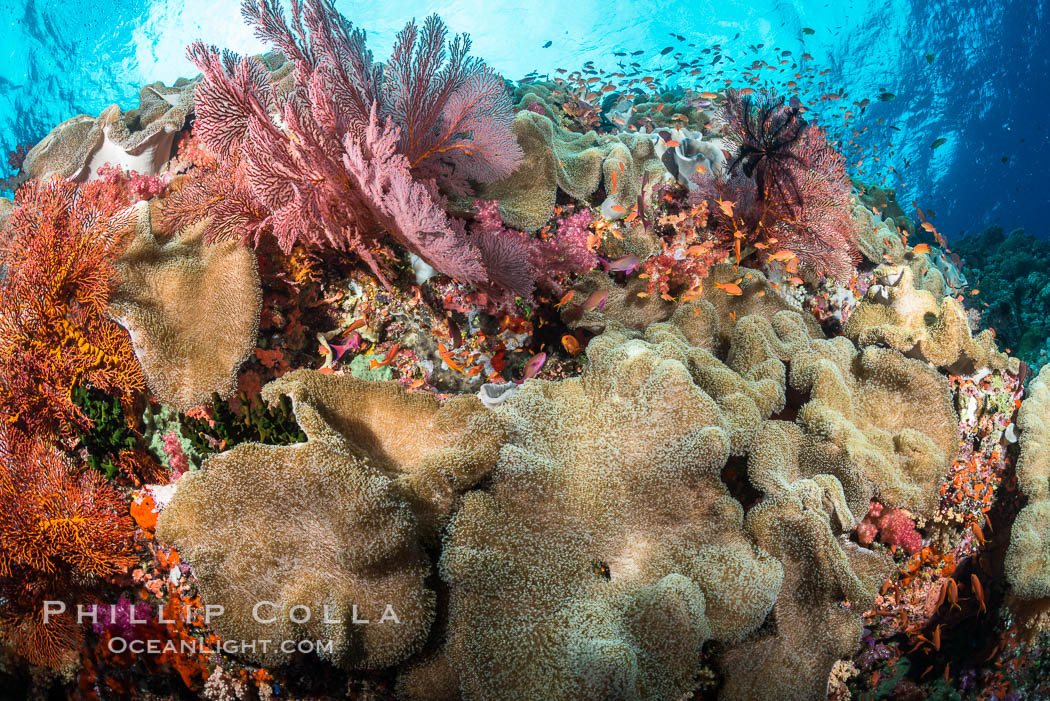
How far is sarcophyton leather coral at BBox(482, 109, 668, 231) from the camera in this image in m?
3.86

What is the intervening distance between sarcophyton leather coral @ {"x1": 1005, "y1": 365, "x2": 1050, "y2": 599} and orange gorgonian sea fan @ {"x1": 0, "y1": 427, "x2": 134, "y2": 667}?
5.61 meters

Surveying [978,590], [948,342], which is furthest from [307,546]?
[948,342]

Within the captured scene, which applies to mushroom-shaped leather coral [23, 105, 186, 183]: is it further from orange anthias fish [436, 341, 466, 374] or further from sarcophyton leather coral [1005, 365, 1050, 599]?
sarcophyton leather coral [1005, 365, 1050, 599]

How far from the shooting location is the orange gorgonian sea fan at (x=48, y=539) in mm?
2650

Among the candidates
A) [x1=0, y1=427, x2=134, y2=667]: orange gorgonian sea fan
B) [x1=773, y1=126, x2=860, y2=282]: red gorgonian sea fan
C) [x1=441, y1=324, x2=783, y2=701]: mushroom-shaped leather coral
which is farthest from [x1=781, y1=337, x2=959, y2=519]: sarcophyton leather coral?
[x1=0, y1=427, x2=134, y2=667]: orange gorgonian sea fan

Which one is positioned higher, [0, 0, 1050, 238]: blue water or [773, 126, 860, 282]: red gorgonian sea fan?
[0, 0, 1050, 238]: blue water

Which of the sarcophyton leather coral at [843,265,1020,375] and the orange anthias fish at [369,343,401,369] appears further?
the sarcophyton leather coral at [843,265,1020,375]

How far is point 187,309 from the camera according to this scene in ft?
9.51

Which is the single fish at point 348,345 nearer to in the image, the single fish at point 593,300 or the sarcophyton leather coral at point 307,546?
the sarcophyton leather coral at point 307,546

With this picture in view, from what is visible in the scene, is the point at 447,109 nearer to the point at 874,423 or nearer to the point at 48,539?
the point at 48,539

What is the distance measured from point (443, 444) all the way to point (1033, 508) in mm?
4102

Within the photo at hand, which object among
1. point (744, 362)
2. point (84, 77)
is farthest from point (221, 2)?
point (744, 362)

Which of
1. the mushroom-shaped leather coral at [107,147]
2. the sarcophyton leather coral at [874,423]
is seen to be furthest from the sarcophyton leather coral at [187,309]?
the sarcophyton leather coral at [874,423]

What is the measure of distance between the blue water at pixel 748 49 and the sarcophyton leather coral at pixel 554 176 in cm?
2575
